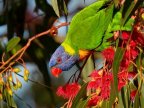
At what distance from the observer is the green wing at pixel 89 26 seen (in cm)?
111

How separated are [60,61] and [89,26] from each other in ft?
1.00

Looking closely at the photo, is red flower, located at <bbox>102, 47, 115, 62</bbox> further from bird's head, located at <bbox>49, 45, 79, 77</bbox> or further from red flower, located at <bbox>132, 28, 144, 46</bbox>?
bird's head, located at <bbox>49, 45, 79, 77</bbox>

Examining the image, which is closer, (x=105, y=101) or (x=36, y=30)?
(x=105, y=101)

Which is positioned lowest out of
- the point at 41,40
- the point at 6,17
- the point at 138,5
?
the point at 41,40

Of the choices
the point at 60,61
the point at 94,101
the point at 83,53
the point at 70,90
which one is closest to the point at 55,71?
the point at 60,61

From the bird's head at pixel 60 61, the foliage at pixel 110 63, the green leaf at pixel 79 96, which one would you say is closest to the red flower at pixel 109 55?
the foliage at pixel 110 63

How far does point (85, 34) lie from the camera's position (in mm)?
1213

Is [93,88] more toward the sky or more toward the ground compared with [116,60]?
more toward the ground

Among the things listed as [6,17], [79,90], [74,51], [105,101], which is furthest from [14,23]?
[105,101]

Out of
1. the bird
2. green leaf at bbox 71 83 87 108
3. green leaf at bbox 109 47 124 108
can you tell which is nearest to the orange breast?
the bird

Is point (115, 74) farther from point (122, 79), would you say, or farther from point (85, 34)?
point (85, 34)

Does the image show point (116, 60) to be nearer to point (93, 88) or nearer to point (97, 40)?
point (93, 88)

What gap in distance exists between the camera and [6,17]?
5.43ft

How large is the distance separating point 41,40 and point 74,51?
1.07 feet
